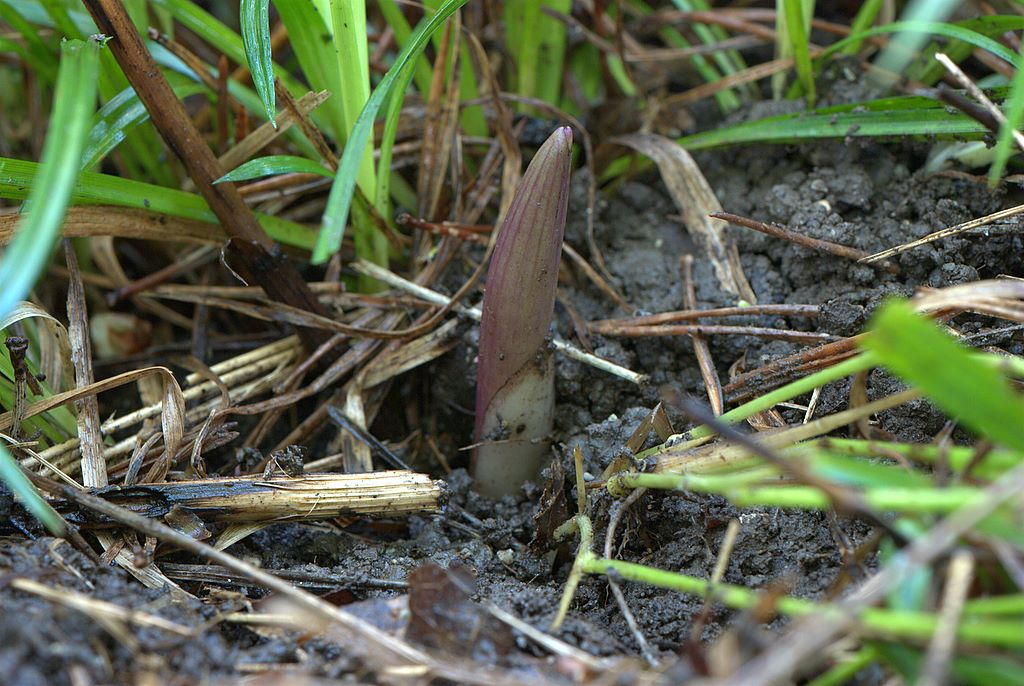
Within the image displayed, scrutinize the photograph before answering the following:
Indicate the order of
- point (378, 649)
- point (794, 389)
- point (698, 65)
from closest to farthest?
point (378, 649), point (794, 389), point (698, 65)

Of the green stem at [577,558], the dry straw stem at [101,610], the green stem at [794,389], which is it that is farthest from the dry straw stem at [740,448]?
the dry straw stem at [101,610]

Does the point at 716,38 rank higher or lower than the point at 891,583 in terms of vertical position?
higher

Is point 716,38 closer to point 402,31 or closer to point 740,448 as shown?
point 402,31

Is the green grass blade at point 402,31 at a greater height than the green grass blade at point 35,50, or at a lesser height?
lesser

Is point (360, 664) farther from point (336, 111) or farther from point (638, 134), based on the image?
point (638, 134)

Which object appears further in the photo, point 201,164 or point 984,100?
point 201,164

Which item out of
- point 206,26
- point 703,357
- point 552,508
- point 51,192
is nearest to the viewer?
point 51,192

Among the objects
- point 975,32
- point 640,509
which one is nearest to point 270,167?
point 640,509

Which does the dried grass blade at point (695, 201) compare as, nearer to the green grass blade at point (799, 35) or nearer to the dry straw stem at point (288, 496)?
the green grass blade at point (799, 35)
